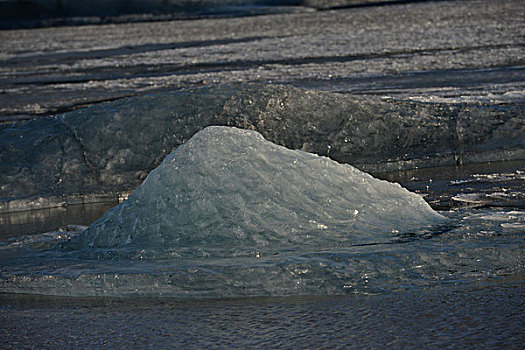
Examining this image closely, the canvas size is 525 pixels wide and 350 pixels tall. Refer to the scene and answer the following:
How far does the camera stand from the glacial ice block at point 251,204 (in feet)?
9.81

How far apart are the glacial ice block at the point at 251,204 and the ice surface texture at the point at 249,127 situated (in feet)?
5.48

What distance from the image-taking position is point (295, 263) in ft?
8.77

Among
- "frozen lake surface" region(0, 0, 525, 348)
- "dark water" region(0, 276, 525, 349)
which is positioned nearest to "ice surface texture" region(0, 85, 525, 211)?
"frozen lake surface" region(0, 0, 525, 348)

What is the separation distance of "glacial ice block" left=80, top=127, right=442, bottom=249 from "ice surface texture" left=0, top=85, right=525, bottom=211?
167 centimetres

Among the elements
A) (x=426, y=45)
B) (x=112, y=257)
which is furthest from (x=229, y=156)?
(x=426, y=45)

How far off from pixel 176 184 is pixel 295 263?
681mm

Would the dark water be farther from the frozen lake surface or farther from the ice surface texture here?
the ice surface texture

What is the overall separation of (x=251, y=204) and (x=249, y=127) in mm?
2019

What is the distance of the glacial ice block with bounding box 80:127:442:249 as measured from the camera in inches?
118

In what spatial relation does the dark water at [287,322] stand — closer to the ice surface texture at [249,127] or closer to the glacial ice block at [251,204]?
the glacial ice block at [251,204]

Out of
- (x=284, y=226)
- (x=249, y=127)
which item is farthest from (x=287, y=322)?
(x=249, y=127)

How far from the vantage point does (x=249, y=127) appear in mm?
4996

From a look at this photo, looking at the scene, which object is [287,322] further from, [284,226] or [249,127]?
[249,127]

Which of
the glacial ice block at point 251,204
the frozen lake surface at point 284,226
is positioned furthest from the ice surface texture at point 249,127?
the glacial ice block at point 251,204
